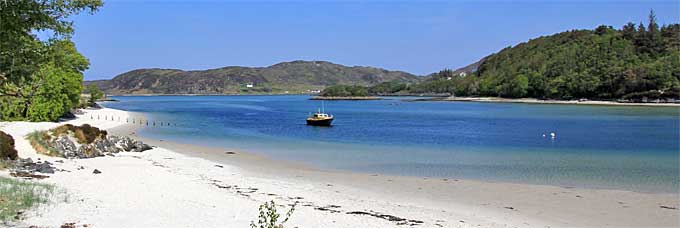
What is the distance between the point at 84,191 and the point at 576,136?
4167 cm

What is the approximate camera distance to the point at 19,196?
12688mm

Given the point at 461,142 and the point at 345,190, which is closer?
the point at 345,190

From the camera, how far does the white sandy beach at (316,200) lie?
42.3 feet

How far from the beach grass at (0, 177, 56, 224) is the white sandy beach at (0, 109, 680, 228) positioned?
0.29 metres

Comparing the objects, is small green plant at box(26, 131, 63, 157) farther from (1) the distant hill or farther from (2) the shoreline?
(1) the distant hill

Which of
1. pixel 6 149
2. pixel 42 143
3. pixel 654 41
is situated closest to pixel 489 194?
pixel 6 149

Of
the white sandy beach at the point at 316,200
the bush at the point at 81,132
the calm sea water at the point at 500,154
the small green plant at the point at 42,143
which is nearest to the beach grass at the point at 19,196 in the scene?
the white sandy beach at the point at 316,200

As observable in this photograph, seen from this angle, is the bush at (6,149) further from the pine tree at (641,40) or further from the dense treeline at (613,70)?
the pine tree at (641,40)

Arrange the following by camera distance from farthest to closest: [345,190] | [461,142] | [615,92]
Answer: [615,92]
[461,142]
[345,190]

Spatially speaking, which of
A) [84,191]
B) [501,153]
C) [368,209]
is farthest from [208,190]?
[501,153]

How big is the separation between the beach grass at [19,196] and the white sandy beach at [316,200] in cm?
29

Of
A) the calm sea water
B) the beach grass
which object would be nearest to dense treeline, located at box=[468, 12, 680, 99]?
the calm sea water

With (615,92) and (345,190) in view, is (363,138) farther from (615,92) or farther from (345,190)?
(615,92)

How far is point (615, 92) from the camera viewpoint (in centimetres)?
15025
